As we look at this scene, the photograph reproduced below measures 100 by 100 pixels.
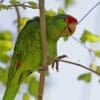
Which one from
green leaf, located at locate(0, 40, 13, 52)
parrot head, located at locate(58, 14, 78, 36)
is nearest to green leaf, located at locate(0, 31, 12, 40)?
green leaf, located at locate(0, 40, 13, 52)

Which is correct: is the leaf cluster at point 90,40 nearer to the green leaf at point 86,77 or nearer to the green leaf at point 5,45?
the green leaf at point 86,77

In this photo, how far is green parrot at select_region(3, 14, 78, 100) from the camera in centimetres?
69

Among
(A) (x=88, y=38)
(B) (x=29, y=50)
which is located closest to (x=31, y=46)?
(B) (x=29, y=50)

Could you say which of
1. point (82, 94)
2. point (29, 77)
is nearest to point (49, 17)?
point (29, 77)

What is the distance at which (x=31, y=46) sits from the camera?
0.72m

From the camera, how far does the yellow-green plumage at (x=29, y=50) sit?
2.26 feet

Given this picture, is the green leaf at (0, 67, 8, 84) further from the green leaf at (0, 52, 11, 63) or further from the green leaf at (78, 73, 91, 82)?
the green leaf at (78, 73, 91, 82)

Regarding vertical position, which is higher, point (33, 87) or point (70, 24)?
point (70, 24)

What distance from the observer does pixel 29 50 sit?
717 millimetres

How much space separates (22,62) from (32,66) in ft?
0.08

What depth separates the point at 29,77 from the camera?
29.5 inches

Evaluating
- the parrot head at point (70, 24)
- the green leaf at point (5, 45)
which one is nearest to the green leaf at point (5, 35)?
the green leaf at point (5, 45)

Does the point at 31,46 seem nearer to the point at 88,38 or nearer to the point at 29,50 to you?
the point at 29,50

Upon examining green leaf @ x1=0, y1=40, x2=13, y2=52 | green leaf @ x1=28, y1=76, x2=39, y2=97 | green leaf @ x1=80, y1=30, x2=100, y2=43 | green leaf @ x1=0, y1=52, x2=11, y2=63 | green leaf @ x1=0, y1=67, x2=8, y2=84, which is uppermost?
green leaf @ x1=80, y1=30, x2=100, y2=43
